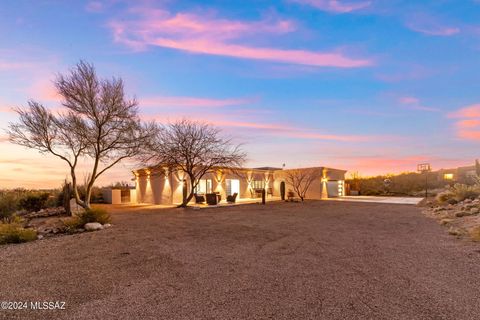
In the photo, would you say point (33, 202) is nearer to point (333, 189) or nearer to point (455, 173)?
point (333, 189)

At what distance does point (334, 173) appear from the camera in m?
27.7

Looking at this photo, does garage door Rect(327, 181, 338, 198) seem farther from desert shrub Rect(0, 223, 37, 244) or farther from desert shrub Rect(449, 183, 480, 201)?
desert shrub Rect(0, 223, 37, 244)

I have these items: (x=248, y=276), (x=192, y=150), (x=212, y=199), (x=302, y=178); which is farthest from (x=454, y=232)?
(x=302, y=178)

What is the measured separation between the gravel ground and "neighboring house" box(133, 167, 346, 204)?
12.4 meters

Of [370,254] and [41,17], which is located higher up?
[41,17]

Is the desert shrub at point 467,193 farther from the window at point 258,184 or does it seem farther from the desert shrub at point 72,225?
the desert shrub at point 72,225

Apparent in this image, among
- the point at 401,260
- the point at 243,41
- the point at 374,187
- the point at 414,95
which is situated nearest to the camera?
the point at 401,260

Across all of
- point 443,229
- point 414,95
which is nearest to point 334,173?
point 414,95

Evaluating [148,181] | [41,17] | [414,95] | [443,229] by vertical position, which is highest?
[41,17]

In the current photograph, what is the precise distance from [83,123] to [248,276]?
45.5ft

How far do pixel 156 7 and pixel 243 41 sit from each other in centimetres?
315

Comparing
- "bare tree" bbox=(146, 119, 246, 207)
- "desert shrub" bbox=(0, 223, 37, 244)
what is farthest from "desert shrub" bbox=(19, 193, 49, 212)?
"desert shrub" bbox=(0, 223, 37, 244)

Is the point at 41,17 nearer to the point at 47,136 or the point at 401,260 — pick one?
the point at 47,136

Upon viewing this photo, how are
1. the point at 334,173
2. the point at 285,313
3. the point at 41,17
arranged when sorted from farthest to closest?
the point at 334,173, the point at 41,17, the point at 285,313
